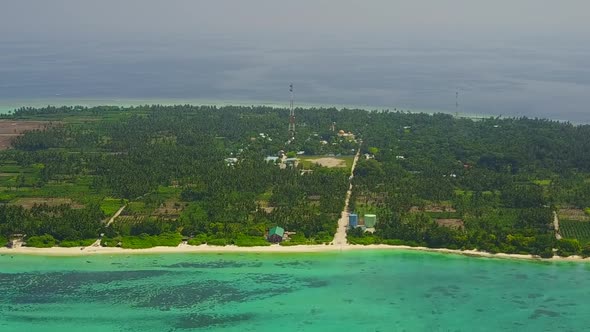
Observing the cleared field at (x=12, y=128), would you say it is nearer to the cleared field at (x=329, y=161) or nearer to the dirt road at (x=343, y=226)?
the cleared field at (x=329, y=161)

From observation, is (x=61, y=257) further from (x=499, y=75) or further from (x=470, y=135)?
(x=499, y=75)

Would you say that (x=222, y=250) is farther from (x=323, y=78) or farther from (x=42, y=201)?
(x=323, y=78)

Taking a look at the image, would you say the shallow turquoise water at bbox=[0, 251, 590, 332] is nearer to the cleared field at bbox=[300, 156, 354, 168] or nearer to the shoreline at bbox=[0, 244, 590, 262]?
the shoreline at bbox=[0, 244, 590, 262]

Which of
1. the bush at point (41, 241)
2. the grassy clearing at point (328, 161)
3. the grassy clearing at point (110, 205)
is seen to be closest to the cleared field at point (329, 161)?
the grassy clearing at point (328, 161)

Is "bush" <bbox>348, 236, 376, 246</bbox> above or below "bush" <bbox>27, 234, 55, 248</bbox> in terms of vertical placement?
above

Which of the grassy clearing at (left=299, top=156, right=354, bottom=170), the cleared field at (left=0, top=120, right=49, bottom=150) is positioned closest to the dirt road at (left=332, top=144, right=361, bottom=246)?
the grassy clearing at (left=299, top=156, right=354, bottom=170)

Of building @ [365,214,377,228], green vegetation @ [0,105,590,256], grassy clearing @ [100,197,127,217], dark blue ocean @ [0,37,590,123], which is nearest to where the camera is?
green vegetation @ [0,105,590,256]

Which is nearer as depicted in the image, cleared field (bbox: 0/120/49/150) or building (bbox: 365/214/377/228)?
building (bbox: 365/214/377/228)
